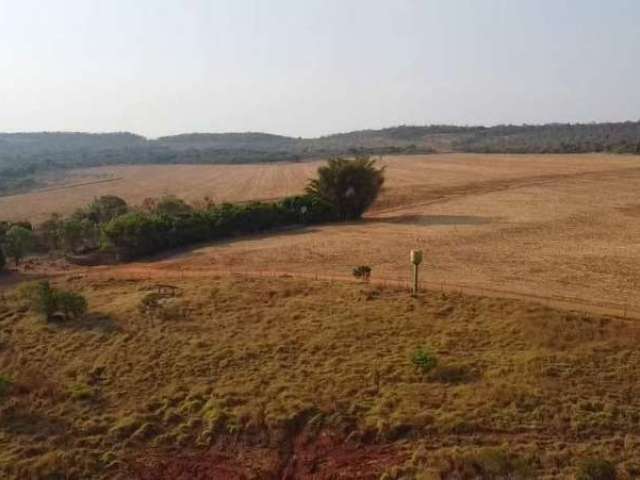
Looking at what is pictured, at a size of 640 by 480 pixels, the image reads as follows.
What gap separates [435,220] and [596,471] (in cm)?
→ 4020

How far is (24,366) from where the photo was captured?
26.3m

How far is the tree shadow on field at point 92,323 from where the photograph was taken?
28547mm

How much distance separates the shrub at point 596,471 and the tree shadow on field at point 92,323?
18765 millimetres

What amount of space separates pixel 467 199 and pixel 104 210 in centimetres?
3687

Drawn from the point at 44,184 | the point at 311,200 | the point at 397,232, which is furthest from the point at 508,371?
the point at 44,184

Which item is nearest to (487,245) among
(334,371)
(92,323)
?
(334,371)

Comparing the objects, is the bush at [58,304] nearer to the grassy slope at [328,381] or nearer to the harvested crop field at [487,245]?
the grassy slope at [328,381]

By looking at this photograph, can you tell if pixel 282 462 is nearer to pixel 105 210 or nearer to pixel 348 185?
pixel 348 185

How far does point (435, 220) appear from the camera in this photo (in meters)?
56.5

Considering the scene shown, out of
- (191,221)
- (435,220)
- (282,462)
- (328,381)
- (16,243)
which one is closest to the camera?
(282,462)

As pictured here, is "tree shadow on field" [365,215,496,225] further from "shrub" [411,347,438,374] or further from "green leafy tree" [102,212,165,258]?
"shrub" [411,347,438,374]

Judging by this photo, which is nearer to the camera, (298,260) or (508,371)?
(508,371)

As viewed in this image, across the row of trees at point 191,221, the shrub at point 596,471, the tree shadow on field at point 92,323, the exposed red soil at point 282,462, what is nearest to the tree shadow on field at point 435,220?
the row of trees at point 191,221

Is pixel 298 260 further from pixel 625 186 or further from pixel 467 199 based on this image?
pixel 625 186
